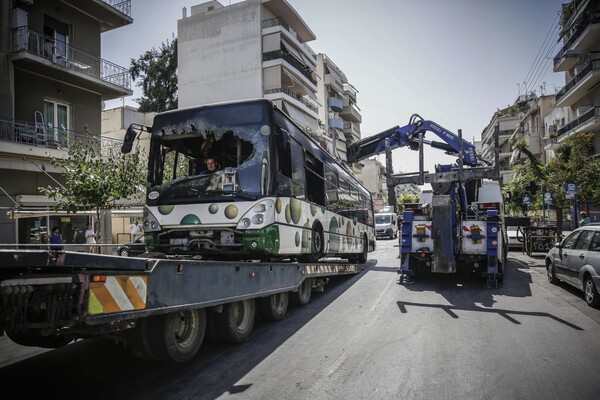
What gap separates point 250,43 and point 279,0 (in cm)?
441

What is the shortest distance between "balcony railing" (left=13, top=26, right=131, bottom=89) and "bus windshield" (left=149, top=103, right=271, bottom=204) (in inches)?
483

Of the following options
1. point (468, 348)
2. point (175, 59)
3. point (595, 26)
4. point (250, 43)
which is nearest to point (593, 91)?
point (595, 26)

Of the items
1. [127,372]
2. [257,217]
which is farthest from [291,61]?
[127,372]

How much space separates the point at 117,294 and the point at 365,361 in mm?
3005

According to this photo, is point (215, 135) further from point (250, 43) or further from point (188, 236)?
point (250, 43)

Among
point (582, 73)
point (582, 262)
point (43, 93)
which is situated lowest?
point (582, 262)

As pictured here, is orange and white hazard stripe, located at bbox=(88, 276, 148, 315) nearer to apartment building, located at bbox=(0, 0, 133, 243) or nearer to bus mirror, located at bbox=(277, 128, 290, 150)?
bus mirror, located at bbox=(277, 128, 290, 150)

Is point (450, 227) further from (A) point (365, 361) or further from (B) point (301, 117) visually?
(B) point (301, 117)

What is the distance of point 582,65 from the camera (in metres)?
29.5

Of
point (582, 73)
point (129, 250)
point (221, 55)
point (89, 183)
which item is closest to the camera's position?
point (129, 250)

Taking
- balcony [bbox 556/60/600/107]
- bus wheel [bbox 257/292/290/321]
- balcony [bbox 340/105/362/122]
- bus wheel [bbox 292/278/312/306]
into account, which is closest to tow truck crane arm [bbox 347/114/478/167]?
bus wheel [bbox 292/278/312/306]

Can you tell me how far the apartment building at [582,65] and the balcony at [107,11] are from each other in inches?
1012

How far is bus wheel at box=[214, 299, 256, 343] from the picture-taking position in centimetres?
521

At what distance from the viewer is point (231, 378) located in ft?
14.0
